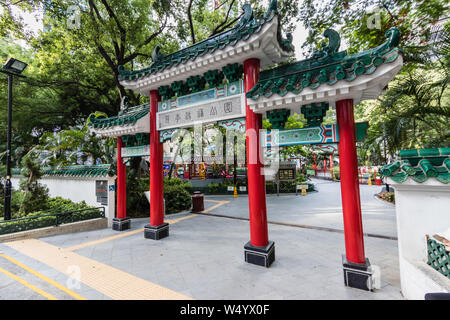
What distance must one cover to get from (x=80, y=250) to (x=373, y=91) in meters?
7.39

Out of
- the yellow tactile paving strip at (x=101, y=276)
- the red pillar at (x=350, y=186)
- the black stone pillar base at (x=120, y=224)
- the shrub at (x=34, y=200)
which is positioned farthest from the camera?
the shrub at (x=34, y=200)

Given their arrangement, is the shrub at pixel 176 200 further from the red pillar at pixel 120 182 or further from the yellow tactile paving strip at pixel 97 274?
the yellow tactile paving strip at pixel 97 274

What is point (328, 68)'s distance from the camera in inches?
138

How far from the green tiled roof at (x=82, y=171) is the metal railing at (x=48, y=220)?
4.41 feet

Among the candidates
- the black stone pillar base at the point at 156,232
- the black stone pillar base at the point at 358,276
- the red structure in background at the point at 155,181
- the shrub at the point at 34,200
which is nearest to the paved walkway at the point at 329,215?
the black stone pillar base at the point at 358,276

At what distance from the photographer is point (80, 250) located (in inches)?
206

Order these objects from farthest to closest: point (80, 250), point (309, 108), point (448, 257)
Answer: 1. point (80, 250)
2. point (309, 108)
3. point (448, 257)

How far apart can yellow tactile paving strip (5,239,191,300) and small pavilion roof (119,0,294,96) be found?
4605 millimetres

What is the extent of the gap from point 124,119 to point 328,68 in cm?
548

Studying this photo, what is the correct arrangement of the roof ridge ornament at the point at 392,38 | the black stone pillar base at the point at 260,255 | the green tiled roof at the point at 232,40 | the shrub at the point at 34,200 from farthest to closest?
1. the shrub at the point at 34,200
2. the black stone pillar base at the point at 260,255
3. the green tiled roof at the point at 232,40
4. the roof ridge ornament at the point at 392,38

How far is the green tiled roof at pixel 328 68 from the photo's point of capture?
9.66 ft

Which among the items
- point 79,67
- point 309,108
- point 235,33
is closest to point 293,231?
point 309,108

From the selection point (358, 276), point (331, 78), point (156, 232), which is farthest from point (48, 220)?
point (331, 78)
